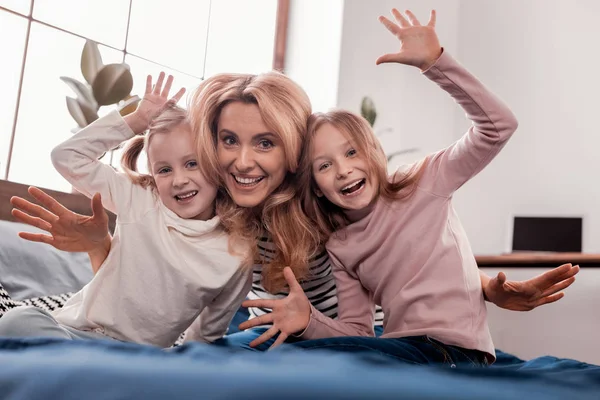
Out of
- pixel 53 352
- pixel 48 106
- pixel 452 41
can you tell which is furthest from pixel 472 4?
pixel 53 352

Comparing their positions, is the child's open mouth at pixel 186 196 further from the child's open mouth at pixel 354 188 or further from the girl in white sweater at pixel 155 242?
the child's open mouth at pixel 354 188

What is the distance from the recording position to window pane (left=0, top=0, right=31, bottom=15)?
2295 millimetres

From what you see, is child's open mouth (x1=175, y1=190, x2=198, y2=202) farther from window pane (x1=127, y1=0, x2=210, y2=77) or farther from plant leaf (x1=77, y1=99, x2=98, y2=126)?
window pane (x1=127, y1=0, x2=210, y2=77)

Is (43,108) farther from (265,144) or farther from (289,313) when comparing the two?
(289,313)

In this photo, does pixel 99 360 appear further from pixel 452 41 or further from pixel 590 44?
pixel 452 41

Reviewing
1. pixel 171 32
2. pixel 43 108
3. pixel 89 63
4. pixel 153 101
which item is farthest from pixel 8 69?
pixel 153 101

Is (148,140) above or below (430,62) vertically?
below

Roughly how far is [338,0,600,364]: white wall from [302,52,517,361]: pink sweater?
77.2 inches

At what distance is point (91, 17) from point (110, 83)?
2.77 feet

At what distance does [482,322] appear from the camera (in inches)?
45.4

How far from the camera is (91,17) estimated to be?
8.46 feet

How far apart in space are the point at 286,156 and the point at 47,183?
5.15ft

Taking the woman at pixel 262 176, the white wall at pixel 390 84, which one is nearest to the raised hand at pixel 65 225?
the woman at pixel 262 176

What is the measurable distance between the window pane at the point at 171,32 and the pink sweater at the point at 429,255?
1.90 meters
